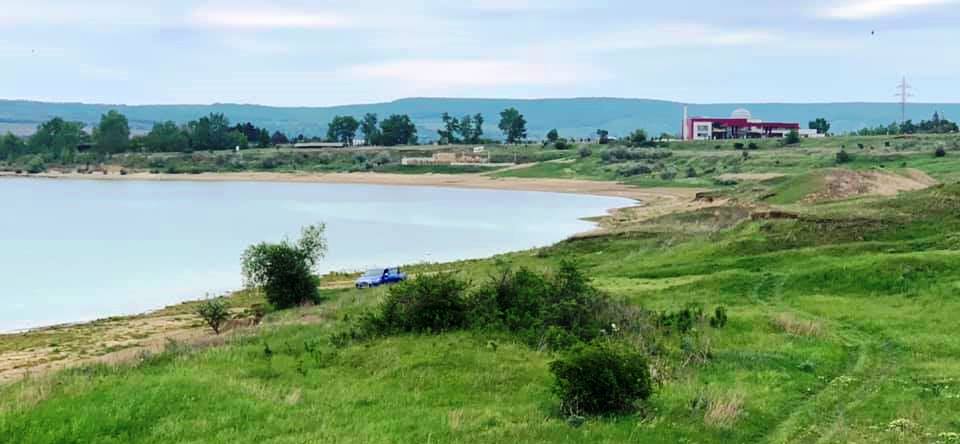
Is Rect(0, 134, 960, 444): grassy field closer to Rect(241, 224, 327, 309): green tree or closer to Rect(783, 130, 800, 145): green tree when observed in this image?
Rect(241, 224, 327, 309): green tree

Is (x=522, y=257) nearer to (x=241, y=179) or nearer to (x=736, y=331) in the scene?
(x=736, y=331)

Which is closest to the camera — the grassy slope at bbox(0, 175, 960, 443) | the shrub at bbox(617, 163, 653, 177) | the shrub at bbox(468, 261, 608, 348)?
the grassy slope at bbox(0, 175, 960, 443)

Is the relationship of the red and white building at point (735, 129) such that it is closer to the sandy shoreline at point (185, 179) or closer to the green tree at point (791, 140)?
the green tree at point (791, 140)

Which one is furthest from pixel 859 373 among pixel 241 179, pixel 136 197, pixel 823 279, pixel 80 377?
pixel 241 179

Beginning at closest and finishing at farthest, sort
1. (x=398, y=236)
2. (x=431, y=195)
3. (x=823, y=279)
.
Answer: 1. (x=823, y=279)
2. (x=398, y=236)
3. (x=431, y=195)

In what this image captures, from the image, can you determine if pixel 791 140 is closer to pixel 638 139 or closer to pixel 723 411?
pixel 638 139

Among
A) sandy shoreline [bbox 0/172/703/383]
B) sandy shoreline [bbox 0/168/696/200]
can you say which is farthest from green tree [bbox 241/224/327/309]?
sandy shoreline [bbox 0/168/696/200]

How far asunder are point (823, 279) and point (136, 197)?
364 ft

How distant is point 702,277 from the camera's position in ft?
101

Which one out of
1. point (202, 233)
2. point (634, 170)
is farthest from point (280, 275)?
point (634, 170)

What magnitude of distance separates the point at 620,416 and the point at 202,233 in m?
67.5

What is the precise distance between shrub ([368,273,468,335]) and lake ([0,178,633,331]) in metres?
24.0

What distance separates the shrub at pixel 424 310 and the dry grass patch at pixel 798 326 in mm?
7328

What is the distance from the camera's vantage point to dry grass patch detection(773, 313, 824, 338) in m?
21.9
